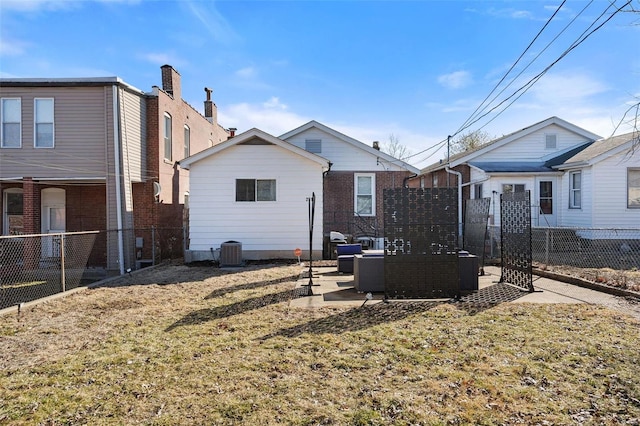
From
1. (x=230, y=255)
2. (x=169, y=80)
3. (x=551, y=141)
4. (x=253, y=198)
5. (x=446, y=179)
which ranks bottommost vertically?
(x=230, y=255)

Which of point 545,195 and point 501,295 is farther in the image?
point 545,195

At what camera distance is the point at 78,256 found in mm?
12422

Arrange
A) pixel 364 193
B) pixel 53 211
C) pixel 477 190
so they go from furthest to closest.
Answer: pixel 477 190 < pixel 364 193 < pixel 53 211

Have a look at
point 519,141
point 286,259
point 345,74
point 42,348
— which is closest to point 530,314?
point 42,348

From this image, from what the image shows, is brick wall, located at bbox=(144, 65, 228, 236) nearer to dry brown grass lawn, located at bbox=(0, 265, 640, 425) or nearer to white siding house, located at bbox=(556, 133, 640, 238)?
dry brown grass lawn, located at bbox=(0, 265, 640, 425)

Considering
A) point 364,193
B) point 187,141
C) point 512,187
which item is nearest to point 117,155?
point 187,141

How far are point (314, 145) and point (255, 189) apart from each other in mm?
5280

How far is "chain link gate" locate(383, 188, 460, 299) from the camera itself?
7418mm

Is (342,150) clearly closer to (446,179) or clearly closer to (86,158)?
(446,179)

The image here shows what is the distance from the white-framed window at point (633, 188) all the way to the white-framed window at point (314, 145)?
481 inches

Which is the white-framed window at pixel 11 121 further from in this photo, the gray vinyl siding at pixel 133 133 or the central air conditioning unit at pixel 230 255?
the central air conditioning unit at pixel 230 255

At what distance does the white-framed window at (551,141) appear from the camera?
61.5 feet

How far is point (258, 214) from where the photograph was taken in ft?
45.3

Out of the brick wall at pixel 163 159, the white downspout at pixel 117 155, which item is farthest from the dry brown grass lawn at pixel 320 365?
the brick wall at pixel 163 159
